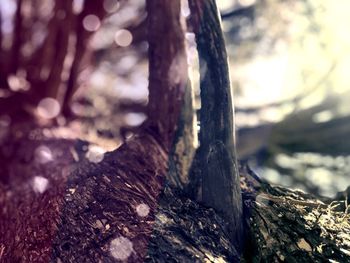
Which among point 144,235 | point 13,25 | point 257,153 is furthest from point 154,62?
point 257,153

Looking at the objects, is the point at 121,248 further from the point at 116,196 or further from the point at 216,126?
the point at 216,126

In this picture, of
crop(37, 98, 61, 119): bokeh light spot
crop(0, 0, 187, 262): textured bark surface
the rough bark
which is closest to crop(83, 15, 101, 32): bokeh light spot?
crop(37, 98, 61, 119): bokeh light spot

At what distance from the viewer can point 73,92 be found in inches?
174

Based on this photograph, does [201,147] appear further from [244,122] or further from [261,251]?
[244,122]

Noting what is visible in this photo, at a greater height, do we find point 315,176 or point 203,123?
point 203,123

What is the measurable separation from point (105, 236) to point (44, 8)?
276cm

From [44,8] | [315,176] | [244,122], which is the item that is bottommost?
[315,176]

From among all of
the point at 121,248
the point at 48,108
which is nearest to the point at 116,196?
the point at 121,248

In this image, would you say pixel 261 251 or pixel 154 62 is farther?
pixel 154 62

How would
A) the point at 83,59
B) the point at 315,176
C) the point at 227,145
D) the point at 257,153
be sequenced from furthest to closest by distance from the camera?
the point at 257,153, the point at 315,176, the point at 83,59, the point at 227,145

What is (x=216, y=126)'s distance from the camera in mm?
2244

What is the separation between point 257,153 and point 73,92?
205cm

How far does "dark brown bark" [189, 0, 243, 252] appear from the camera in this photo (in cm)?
216

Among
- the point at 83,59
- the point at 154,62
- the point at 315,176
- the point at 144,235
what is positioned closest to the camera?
the point at 144,235
